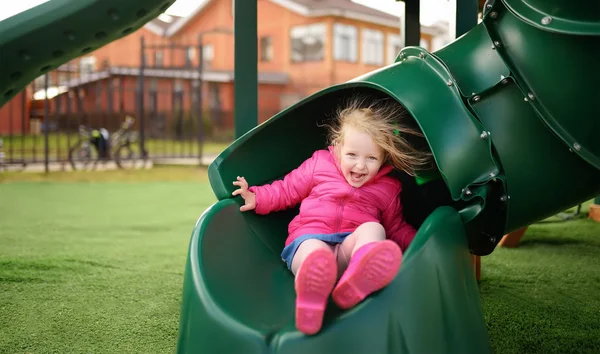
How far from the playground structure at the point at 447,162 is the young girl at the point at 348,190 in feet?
0.38

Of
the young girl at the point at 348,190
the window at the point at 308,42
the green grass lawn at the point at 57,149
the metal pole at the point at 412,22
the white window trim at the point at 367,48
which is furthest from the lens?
the white window trim at the point at 367,48

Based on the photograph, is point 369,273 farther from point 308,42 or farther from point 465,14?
point 308,42

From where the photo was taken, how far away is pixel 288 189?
5.55ft

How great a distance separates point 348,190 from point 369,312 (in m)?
0.60

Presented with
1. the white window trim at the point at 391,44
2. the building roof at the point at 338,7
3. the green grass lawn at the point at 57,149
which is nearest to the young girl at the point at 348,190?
the green grass lawn at the point at 57,149

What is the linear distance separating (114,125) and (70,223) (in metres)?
12.6

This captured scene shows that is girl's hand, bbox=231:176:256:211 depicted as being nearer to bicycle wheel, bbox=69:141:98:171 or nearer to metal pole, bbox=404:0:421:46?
metal pole, bbox=404:0:421:46

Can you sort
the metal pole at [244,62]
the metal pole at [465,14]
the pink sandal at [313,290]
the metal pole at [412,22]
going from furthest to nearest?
the metal pole at [412,22] < the metal pole at [465,14] < the metal pole at [244,62] < the pink sandal at [313,290]

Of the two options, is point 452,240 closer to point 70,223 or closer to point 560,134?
point 560,134

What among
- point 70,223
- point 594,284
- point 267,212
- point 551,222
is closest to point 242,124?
point 267,212

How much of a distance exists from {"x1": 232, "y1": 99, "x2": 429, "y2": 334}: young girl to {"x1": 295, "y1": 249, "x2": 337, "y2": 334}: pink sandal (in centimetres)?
34

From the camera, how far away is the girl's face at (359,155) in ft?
5.15

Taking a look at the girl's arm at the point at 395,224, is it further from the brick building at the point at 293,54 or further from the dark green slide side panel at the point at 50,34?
the brick building at the point at 293,54

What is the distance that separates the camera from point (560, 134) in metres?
1.28
